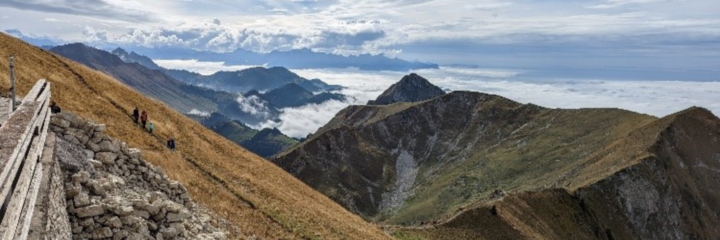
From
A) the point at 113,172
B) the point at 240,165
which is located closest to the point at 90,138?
the point at 113,172

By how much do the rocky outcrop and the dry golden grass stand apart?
588 cm

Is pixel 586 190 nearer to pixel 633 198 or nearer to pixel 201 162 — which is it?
pixel 633 198

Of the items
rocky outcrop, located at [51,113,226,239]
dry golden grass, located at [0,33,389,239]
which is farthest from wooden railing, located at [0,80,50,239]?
dry golden grass, located at [0,33,389,239]

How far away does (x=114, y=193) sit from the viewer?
18281 mm

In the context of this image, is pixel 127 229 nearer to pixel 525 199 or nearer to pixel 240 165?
pixel 240 165

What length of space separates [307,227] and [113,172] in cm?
1731

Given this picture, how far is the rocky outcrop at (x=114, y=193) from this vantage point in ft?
54.1

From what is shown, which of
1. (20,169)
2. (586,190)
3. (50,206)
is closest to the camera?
(20,169)

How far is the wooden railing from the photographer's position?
33.0 ft

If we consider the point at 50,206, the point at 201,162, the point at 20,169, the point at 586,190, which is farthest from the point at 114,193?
the point at 586,190

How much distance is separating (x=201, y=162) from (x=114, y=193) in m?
20.8

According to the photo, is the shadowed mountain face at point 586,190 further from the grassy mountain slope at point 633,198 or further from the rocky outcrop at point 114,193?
the rocky outcrop at point 114,193

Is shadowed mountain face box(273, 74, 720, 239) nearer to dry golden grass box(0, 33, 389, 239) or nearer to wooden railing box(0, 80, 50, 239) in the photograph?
dry golden grass box(0, 33, 389, 239)

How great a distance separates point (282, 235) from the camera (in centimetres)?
3134
